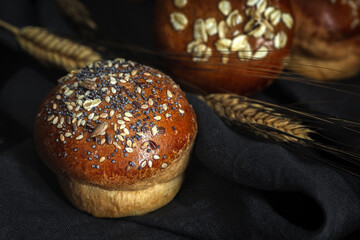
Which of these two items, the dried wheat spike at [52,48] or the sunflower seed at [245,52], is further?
the dried wheat spike at [52,48]

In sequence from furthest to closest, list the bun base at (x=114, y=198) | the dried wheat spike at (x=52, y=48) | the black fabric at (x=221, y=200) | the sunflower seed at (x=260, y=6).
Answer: the dried wheat spike at (x=52, y=48) < the sunflower seed at (x=260, y=6) < the bun base at (x=114, y=198) < the black fabric at (x=221, y=200)

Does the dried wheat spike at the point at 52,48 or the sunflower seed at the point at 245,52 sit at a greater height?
the sunflower seed at the point at 245,52

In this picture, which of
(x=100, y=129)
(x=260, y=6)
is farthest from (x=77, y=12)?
(x=100, y=129)

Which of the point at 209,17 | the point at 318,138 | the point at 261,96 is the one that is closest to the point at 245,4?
the point at 209,17

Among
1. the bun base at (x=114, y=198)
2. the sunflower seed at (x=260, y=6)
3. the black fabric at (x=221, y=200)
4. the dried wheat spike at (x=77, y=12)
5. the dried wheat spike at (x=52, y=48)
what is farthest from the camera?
the dried wheat spike at (x=77, y=12)

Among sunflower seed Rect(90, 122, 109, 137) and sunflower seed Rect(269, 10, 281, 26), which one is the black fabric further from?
sunflower seed Rect(269, 10, 281, 26)

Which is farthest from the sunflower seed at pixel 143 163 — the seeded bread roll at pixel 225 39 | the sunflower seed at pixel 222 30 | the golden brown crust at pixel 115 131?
the sunflower seed at pixel 222 30

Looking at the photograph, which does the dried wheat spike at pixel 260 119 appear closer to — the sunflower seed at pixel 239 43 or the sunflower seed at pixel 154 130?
the sunflower seed at pixel 239 43

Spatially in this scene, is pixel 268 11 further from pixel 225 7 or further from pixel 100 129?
pixel 100 129

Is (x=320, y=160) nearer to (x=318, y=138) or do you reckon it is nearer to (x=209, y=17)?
(x=318, y=138)
